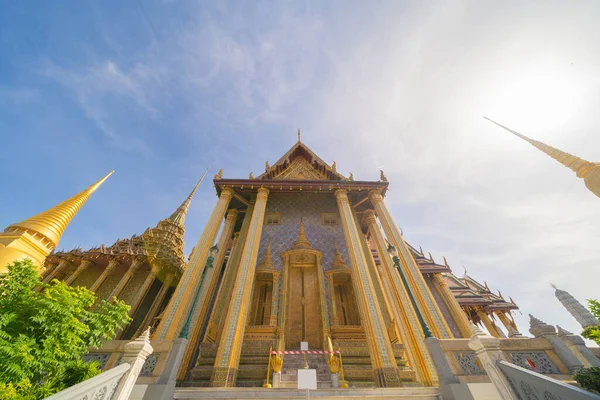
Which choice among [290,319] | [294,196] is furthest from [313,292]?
[294,196]

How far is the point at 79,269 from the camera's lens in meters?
17.8

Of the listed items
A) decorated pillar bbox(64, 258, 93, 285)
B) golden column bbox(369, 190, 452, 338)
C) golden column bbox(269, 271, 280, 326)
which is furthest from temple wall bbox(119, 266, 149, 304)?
golden column bbox(369, 190, 452, 338)

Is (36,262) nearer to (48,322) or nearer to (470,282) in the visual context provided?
(48,322)

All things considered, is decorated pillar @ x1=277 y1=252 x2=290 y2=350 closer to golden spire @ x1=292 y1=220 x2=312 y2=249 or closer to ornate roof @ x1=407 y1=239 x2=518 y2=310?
golden spire @ x1=292 y1=220 x2=312 y2=249

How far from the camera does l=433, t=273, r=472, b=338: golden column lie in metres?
11.6

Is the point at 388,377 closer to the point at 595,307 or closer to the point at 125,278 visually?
the point at 595,307

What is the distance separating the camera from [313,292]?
10508mm

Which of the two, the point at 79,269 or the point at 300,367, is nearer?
the point at 300,367

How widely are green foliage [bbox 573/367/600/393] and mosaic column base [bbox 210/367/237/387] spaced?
22.4ft

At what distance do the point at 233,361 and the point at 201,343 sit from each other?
2503mm

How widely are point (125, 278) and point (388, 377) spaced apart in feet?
54.7

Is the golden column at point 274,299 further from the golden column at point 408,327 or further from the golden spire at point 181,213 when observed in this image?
the golden spire at point 181,213

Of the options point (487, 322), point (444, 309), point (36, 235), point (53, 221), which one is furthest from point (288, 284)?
point (487, 322)

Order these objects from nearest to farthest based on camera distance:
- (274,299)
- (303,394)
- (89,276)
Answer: (303,394) → (274,299) → (89,276)
